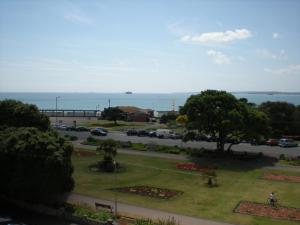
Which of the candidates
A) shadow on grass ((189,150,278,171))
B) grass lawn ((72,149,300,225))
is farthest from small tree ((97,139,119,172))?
shadow on grass ((189,150,278,171))

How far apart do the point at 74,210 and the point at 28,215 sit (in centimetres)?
332

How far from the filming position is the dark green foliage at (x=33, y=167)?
27.4 metres

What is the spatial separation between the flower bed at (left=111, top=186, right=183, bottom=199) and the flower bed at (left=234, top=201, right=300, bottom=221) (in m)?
5.70

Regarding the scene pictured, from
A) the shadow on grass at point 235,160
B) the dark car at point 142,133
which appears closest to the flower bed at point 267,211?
the shadow on grass at point 235,160

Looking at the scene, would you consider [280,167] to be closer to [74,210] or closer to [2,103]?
[74,210]

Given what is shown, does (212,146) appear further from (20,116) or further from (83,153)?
(20,116)

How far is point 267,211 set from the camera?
28.3 metres

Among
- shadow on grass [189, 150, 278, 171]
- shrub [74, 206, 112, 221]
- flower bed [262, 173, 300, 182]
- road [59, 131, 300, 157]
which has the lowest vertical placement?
shrub [74, 206, 112, 221]

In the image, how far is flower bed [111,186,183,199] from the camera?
32.1 meters

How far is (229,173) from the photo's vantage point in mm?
40594

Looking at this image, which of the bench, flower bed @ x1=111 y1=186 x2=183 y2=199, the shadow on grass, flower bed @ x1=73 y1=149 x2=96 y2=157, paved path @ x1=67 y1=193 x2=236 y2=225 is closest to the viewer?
paved path @ x1=67 y1=193 x2=236 y2=225

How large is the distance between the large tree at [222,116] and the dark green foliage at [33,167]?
2314 cm

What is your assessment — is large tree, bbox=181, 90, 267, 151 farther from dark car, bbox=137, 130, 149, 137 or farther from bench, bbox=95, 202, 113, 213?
bench, bbox=95, 202, 113, 213

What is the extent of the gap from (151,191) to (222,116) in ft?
57.9
